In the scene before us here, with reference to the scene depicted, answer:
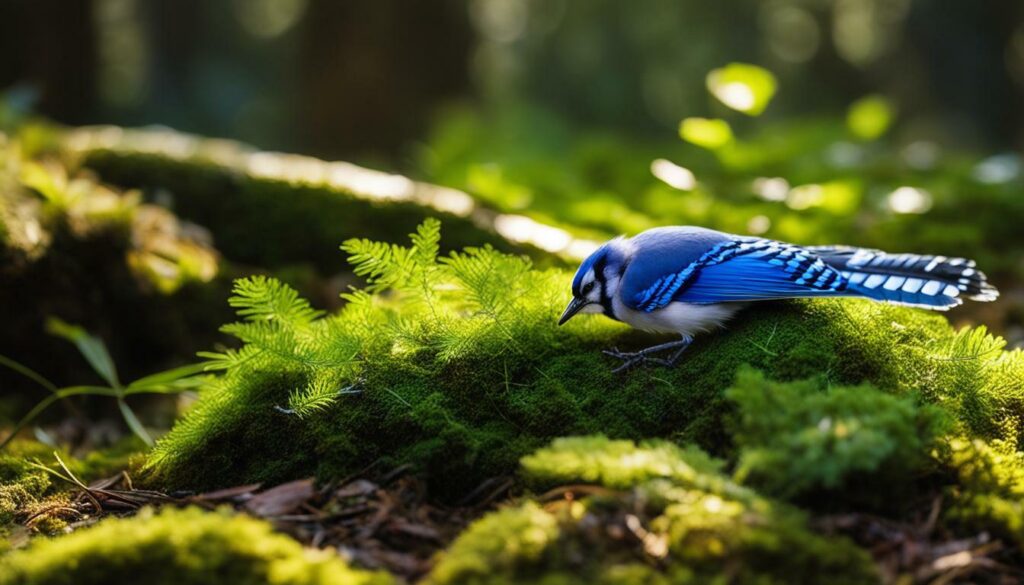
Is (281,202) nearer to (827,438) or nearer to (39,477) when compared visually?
(39,477)

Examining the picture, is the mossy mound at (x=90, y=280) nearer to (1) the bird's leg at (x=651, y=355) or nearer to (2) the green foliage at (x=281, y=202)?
(2) the green foliage at (x=281, y=202)

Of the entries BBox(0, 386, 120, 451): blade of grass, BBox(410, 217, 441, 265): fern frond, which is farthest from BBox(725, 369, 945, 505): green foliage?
BBox(0, 386, 120, 451): blade of grass

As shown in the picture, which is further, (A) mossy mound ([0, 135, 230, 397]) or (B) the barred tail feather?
(A) mossy mound ([0, 135, 230, 397])

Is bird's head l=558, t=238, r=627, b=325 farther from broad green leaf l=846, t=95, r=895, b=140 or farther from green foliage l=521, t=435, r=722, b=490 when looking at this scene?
broad green leaf l=846, t=95, r=895, b=140

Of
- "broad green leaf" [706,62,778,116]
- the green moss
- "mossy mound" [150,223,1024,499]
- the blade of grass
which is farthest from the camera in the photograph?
"broad green leaf" [706,62,778,116]

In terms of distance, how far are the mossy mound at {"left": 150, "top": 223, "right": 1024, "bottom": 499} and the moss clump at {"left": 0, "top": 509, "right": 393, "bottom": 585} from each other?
68cm

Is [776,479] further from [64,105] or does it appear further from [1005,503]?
[64,105]

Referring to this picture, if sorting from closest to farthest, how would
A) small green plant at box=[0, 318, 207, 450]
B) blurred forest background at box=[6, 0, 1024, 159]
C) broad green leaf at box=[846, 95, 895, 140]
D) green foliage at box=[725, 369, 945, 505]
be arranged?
green foliage at box=[725, 369, 945, 505], small green plant at box=[0, 318, 207, 450], broad green leaf at box=[846, 95, 895, 140], blurred forest background at box=[6, 0, 1024, 159]

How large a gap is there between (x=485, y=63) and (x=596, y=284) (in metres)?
14.5

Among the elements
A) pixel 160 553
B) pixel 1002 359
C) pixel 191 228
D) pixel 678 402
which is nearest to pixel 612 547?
pixel 678 402

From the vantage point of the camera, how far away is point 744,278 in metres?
3.37

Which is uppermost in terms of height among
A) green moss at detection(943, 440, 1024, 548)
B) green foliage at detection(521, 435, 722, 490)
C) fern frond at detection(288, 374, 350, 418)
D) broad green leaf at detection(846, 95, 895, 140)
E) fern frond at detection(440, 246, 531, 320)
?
broad green leaf at detection(846, 95, 895, 140)

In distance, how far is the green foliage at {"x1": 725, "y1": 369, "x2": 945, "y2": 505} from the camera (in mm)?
2438

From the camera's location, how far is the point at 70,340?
4926 mm
